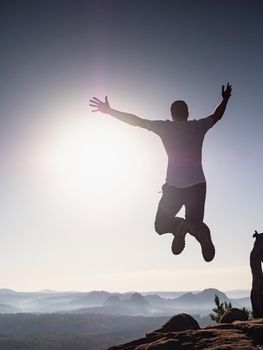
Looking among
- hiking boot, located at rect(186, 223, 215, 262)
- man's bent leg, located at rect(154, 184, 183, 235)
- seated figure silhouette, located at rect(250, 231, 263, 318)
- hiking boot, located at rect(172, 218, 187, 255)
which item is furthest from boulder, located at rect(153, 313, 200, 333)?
man's bent leg, located at rect(154, 184, 183, 235)

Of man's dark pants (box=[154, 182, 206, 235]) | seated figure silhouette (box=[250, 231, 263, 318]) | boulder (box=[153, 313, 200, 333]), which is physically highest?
man's dark pants (box=[154, 182, 206, 235])

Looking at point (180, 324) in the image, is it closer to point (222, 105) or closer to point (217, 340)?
point (217, 340)

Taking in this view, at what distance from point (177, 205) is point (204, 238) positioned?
0.89 m

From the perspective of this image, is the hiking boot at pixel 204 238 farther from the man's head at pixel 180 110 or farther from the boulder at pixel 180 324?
the boulder at pixel 180 324

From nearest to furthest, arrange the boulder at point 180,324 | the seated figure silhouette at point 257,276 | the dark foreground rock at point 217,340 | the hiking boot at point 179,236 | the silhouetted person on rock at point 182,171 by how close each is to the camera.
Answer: the silhouetted person on rock at point 182,171, the hiking boot at point 179,236, the dark foreground rock at point 217,340, the seated figure silhouette at point 257,276, the boulder at point 180,324

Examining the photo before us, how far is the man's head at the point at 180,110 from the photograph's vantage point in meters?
8.30

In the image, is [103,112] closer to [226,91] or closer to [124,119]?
[124,119]

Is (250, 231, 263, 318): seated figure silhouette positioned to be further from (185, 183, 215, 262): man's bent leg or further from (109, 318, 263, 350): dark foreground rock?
(185, 183, 215, 262): man's bent leg

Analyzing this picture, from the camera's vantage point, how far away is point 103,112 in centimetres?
837

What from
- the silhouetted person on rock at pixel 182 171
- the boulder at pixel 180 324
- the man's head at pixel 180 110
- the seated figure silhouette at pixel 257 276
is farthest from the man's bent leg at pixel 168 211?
the seated figure silhouette at pixel 257 276

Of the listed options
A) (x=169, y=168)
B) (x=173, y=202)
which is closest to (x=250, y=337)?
(x=173, y=202)

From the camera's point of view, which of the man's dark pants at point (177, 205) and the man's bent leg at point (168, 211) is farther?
the man's bent leg at point (168, 211)

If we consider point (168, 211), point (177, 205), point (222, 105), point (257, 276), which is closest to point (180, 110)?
point (222, 105)

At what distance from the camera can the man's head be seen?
830cm
